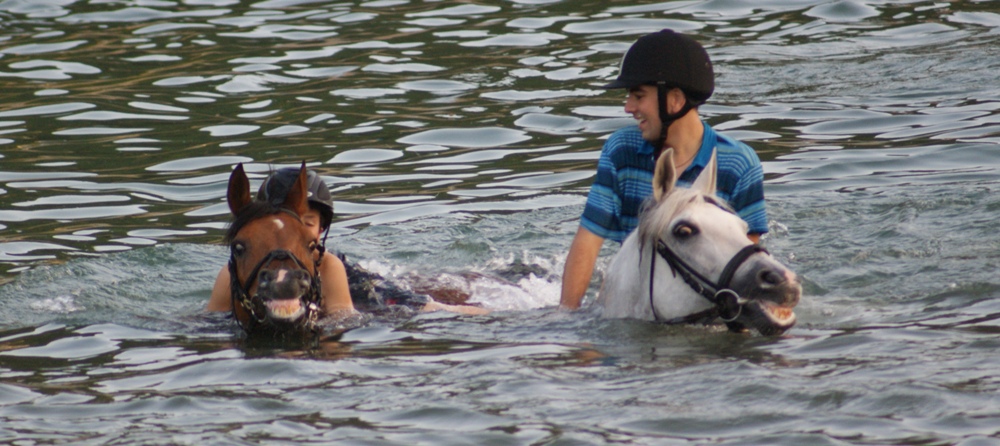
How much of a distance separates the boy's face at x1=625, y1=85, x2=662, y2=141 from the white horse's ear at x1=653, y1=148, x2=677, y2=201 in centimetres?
75

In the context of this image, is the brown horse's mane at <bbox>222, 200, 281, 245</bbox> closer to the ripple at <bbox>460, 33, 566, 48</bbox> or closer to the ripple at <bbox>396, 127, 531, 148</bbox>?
the ripple at <bbox>396, 127, 531, 148</bbox>

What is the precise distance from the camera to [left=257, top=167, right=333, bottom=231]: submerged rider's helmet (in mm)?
6754

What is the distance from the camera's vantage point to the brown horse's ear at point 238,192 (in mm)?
6648

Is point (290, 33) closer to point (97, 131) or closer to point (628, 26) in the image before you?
point (628, 26)

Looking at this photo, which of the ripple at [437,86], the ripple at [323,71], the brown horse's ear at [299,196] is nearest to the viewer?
the brown horse's ear at [299,196]

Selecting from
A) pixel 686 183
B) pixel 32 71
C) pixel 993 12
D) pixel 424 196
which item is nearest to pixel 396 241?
pixel 424 196

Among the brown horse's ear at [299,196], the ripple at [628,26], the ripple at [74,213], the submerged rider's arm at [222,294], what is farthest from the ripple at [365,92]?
the brown horse's ear at [299,196]

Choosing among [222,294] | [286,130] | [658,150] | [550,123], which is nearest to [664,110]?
[658,150]

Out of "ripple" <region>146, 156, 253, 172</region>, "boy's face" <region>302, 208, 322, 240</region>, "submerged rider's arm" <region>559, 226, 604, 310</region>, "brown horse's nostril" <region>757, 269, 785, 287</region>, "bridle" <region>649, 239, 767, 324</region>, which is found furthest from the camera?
"ripple" <region>146, 156, 253, 172</region>

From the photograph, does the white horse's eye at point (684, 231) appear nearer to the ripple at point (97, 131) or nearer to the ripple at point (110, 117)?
the ripple at point (97, 131)

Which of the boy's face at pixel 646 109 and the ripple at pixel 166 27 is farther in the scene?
the ripple at pixel 166 27

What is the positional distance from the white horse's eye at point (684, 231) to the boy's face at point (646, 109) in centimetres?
102

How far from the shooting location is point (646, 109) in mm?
7117

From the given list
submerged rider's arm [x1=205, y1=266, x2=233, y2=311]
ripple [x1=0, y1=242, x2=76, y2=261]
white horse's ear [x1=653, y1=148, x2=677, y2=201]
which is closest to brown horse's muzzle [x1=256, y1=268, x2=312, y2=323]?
submerged rider's arm [x1=205, y1=266, x2=233, y2=311]
